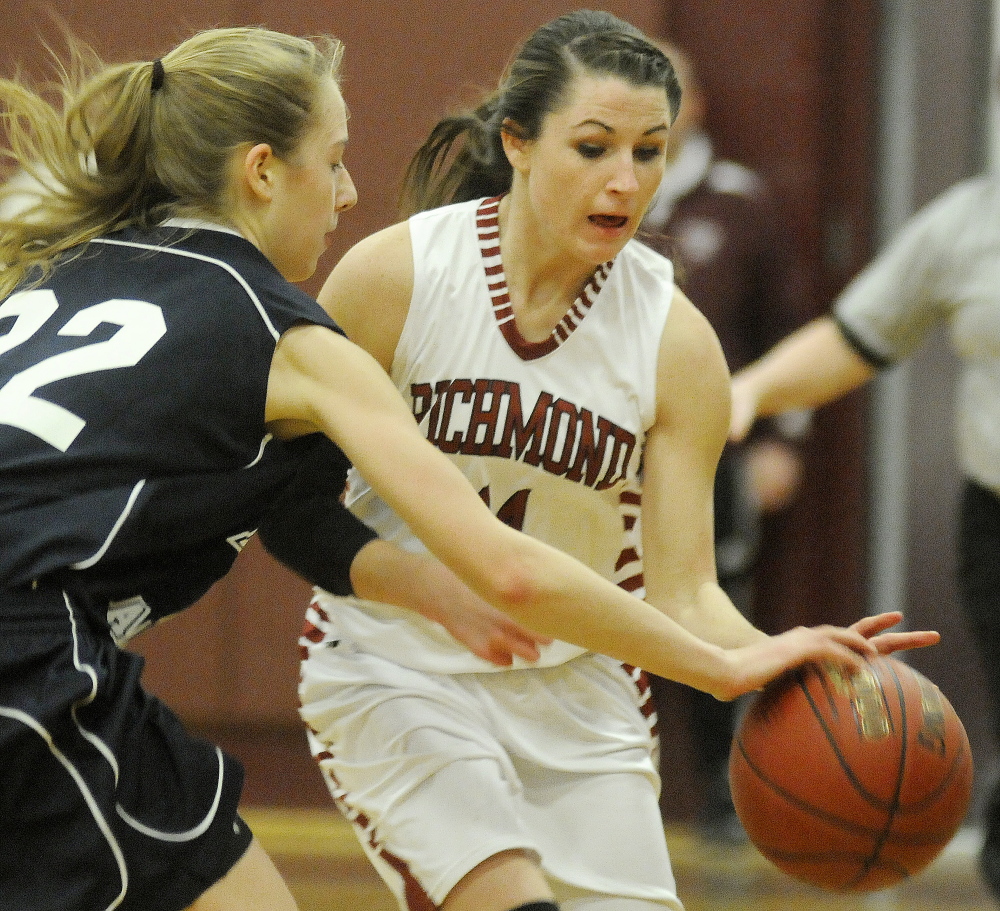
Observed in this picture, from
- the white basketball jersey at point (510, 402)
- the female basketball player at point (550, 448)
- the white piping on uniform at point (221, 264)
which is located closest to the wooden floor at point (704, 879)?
the female basketball player at point (550, 448)

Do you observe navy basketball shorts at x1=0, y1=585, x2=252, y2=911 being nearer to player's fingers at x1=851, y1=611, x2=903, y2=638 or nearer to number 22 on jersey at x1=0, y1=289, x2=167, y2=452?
number 22 on jersey at x1=0, y1=289, x2=167, y2=452

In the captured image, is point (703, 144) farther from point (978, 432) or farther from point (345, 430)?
point (345, 430)

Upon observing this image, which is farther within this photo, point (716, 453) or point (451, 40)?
point (451, 40)

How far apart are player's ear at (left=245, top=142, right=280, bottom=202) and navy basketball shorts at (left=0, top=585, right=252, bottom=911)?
25.6 inches

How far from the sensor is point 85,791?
75.6 inches

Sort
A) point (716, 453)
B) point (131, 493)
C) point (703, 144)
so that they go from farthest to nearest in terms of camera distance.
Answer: point (703, 144), point (716, 453), point (131, 493)

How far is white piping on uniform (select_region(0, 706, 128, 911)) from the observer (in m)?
1.87

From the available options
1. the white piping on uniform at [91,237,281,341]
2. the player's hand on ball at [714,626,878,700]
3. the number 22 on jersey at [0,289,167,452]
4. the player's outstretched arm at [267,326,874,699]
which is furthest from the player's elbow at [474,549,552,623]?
the number 22 on jersey at [0,289,167,452]

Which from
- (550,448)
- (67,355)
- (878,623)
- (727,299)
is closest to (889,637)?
(878,623)

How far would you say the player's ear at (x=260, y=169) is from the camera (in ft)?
7.12

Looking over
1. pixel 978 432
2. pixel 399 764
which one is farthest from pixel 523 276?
pixel 978 432

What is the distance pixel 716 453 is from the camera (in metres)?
2.53

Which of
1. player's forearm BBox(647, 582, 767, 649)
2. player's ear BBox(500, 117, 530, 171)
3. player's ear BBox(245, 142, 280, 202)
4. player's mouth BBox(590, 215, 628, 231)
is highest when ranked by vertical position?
player's ear BBox(245, 142, 280, 202)

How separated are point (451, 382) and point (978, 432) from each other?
159 centimetres
